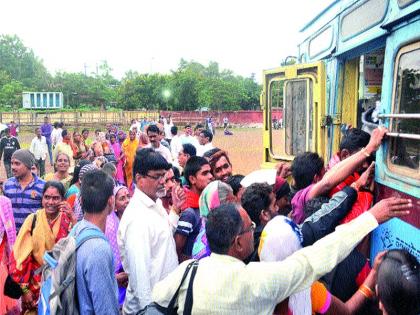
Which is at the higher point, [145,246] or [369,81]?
[369,81]

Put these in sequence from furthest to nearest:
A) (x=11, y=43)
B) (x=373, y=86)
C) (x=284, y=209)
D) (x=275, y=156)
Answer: (x=11, y=43)
(x=275, y=156)
(x=373, y=86)
(x=284, y=209)

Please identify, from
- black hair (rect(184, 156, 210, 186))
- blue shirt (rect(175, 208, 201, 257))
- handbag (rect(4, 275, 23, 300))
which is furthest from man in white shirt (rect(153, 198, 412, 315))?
handbag (rect(4, 275, 23, 300))

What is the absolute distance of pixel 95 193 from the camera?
265cm

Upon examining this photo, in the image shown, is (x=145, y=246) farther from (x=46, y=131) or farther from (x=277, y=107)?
(x=46, y=131)

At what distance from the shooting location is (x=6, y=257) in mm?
3881

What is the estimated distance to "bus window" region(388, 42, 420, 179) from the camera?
267 cm

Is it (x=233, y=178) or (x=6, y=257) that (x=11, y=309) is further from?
(x=233, y=178)

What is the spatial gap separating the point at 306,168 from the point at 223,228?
1.58 meters

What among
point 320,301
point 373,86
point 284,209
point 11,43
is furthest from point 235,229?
point 11,43

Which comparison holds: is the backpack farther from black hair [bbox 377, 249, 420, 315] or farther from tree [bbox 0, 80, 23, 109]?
tree [bbox 0, 80, 23, 109]

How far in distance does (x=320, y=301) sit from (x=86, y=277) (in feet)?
3.64

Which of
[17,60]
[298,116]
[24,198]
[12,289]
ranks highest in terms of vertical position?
[17,60]

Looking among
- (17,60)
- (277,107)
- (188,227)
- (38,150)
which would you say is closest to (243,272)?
(188,227)

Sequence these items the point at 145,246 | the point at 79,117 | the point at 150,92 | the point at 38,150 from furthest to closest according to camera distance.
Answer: the point at 150,92
the point at 79,117
the point at 38,150
the point at 145,246
